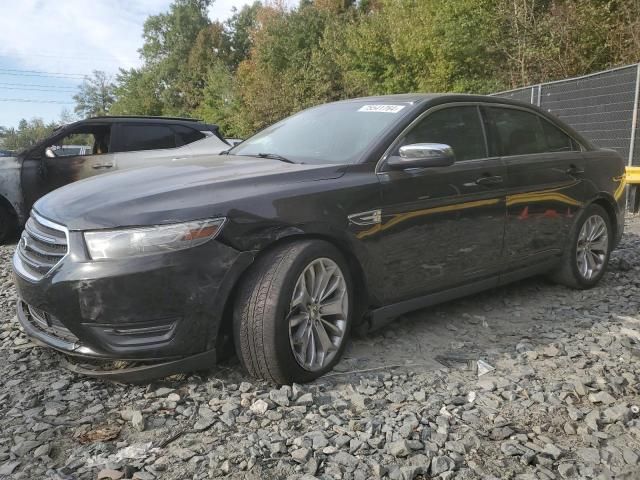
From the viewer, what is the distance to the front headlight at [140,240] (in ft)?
8.49

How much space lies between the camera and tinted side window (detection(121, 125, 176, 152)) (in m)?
7.95

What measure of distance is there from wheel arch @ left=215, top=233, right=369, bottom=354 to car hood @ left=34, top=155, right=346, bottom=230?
0.88 feet

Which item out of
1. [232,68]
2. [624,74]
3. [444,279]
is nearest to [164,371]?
[444,279]

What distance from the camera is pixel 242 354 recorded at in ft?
9.29

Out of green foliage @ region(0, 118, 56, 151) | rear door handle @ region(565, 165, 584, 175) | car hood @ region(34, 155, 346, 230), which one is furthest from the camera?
green foliage @ region(0, 118, 56, 151)

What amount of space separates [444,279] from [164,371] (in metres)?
1.87

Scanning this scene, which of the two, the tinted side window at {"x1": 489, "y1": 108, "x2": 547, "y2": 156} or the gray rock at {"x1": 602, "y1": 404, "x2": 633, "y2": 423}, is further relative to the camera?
the tinted side window at {"x1": 489, "y1": 108, "x2": 547, "y2": 156}

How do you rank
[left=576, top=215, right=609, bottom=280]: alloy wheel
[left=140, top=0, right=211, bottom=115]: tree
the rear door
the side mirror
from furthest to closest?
[left=140, top=0, right=211, bottom=115]: tree
[left=576, top=215, right=609, bottom=280]: alloy wheel
the rear door
the side mirror

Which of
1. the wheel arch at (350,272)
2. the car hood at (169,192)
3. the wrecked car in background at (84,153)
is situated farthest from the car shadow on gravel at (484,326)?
the wrecked car in background at (84,153)

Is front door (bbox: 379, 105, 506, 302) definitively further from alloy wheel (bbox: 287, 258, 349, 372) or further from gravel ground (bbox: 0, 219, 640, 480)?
gravel ground (bbox: 0, 219, 640, 480)

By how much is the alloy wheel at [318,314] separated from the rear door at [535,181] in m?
1.58

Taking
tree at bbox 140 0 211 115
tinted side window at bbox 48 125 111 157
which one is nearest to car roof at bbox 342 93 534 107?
tinted side window at bbox 48 125 111 157

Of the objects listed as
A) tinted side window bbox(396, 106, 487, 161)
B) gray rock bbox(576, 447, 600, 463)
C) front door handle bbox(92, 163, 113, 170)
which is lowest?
gray rock bbox(576, 447, 600, 463)

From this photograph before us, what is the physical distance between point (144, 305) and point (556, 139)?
143 inches
